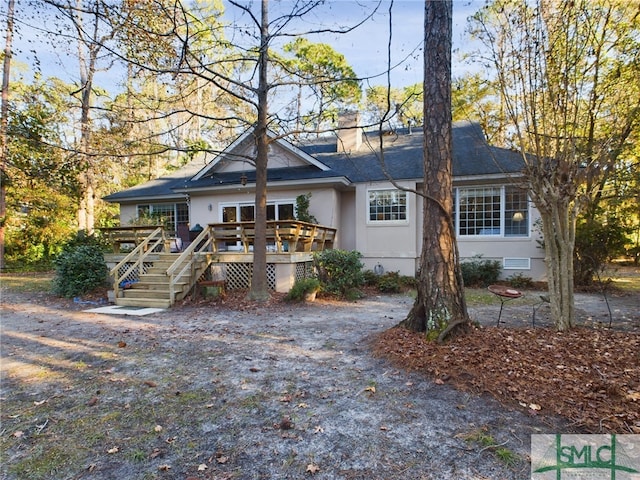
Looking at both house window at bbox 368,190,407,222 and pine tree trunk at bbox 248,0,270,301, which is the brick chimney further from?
pine tree trunk at bbox 248,0,270,301

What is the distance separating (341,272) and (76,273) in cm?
739

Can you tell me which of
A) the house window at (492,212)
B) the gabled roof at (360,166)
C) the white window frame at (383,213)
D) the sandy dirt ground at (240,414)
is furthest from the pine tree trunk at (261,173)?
the house window at (492,212)

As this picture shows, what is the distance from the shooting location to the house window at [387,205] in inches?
467

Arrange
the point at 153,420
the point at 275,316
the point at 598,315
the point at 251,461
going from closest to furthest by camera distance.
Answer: the point at 251,461
the point at 153,420
the point at 598,315
the point at 275,316

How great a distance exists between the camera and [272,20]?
775 cm

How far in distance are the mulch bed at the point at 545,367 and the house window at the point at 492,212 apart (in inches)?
292

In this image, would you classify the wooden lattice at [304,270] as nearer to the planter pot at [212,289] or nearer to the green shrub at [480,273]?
the planter pot at [212,289]

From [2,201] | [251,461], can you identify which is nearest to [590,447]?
[251,461]

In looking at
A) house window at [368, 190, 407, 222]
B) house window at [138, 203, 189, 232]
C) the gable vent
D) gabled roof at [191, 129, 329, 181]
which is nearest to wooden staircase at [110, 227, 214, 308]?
gabled roof at [191, 129, 329, 181]

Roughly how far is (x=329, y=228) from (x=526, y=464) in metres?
9.91

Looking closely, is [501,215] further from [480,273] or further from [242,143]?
[242,143]

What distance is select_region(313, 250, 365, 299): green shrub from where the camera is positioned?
9141mm

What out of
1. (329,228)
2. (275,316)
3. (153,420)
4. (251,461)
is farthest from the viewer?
(329,228)

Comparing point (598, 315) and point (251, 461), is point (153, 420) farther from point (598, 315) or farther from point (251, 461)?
point (598, 315)
